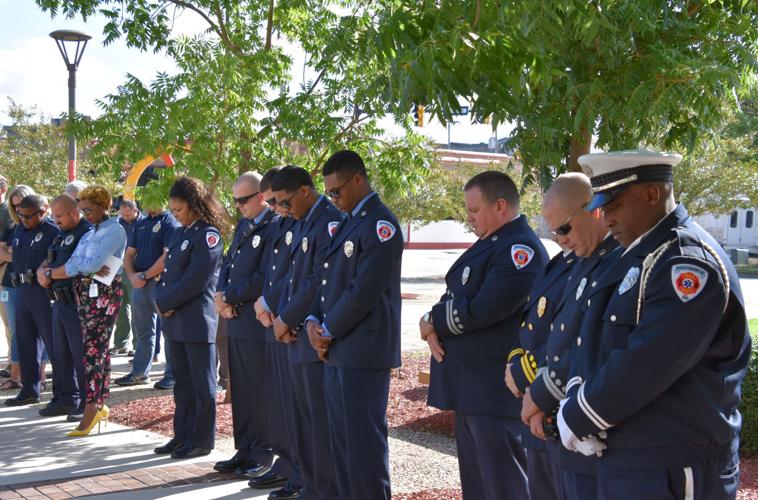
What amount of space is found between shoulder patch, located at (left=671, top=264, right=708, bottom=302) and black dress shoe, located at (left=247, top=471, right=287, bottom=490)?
432 centimetres

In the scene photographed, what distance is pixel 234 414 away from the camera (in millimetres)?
7145

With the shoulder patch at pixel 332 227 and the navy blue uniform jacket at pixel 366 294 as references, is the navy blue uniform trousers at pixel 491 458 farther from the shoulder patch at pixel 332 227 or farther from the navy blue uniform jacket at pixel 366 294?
the shoulder patch at pixel 332 227

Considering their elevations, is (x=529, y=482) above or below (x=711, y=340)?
below

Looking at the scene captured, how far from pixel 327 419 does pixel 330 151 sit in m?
3.83

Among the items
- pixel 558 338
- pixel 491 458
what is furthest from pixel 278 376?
pixel 558 338

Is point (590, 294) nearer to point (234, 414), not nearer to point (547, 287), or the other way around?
point (547, 287)

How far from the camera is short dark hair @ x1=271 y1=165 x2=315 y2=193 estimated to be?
6.30 metres

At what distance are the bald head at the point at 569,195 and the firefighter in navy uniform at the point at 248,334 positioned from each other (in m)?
3.17

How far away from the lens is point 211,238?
7.49m

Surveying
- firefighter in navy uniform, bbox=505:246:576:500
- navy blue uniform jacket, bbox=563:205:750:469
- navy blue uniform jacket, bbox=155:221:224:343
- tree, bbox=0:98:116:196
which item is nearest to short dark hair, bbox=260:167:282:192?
navy blue uniform jacket, bbox=155:221:224:343

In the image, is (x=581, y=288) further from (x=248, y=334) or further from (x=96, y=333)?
(x=96, y=333)

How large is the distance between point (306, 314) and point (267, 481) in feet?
4.91

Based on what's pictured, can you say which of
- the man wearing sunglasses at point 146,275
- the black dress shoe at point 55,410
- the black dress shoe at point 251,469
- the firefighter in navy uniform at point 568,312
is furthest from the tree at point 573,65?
the black dress shoe at point 55,410

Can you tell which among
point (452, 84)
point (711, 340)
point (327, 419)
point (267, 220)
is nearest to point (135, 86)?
point (267, 220)
